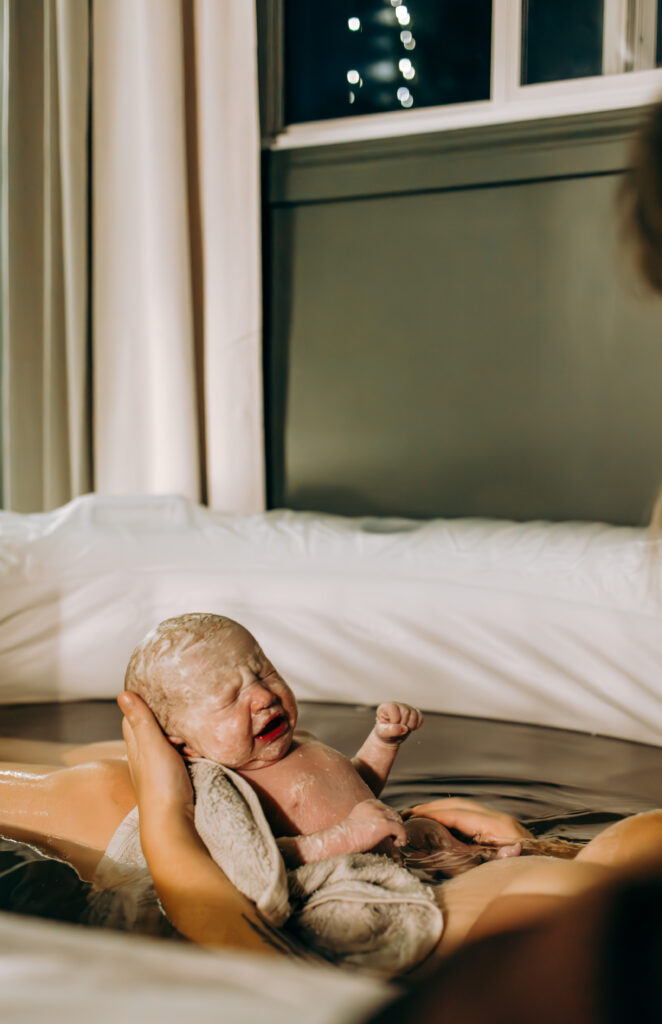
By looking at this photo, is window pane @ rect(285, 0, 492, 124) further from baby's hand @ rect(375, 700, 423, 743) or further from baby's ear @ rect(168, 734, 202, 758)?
baby's ear @ rect(168, 734, 202, 758)

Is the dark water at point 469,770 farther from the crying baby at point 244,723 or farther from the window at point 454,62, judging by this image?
the window at point 454,62

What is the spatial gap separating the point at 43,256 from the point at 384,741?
6.33 feet

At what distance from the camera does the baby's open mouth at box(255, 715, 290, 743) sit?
103 centimetres

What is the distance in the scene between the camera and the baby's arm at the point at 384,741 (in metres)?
1.08

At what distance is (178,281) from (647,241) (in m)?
1.72

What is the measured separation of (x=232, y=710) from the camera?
100cm

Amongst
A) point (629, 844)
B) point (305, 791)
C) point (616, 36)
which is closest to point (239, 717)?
point (305, 791)

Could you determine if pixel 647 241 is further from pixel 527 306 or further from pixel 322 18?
pixel 322 18

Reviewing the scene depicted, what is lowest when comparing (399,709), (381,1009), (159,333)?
(399,709)

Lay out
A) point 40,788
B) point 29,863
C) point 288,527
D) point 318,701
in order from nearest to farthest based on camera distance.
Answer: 1. point 29,863
2. point 40,788
3. point 318,701
4. point 288,527

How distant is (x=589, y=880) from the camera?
2.30 ft

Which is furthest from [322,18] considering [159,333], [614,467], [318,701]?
[318,701]

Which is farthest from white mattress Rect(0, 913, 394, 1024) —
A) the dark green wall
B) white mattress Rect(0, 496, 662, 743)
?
the dark green wall

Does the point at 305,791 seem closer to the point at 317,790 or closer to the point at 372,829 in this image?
the point at 317,790
